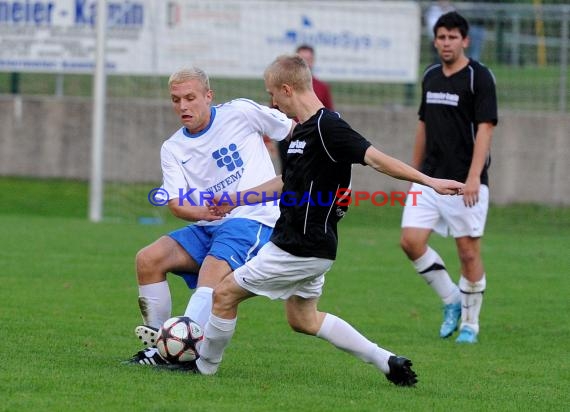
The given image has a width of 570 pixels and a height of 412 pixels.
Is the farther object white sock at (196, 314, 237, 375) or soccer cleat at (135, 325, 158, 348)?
soccer cleat at (135, 325, 158, 348)

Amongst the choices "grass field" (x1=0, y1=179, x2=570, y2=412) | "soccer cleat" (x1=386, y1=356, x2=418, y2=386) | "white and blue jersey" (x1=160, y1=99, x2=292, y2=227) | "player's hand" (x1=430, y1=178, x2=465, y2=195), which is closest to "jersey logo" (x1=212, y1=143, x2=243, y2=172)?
"white and blue jersey" (x1=160, y1=99, x2=292, y2=227)

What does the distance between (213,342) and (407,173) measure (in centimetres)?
150

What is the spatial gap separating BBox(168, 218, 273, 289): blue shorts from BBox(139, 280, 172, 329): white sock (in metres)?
0.19

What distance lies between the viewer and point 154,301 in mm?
6957

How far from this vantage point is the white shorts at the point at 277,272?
6.14 m

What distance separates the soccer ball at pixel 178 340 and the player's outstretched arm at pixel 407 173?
152 cm

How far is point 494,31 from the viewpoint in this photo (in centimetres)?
1809

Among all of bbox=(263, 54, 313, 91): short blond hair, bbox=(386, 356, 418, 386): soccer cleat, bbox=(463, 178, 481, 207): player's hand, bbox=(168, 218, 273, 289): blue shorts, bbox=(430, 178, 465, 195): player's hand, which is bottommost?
bbox=(386, 356, 418, 386): soccer cleat

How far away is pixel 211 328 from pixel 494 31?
12.8 metres

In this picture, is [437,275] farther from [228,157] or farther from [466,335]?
[228,157]

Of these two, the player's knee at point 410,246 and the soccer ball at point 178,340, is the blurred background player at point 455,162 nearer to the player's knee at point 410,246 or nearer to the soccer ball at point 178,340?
the player's knee at point 410,246

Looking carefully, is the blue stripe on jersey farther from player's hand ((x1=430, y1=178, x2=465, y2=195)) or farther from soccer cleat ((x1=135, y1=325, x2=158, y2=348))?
player's hand ((x1=430, y1=178, x2=465, y2=195))

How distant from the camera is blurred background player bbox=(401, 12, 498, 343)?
28.1ft

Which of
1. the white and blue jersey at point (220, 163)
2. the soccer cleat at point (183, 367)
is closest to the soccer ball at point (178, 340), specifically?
the soccer cleat at point (183, 367)
